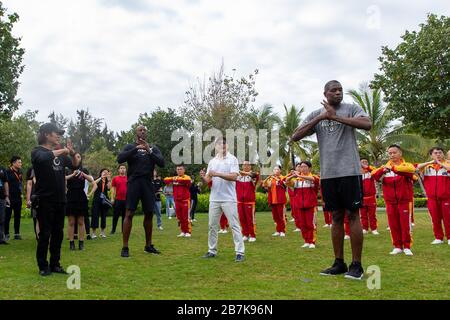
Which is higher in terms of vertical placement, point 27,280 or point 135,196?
point 135,196

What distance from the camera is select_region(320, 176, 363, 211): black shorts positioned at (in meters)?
5.91

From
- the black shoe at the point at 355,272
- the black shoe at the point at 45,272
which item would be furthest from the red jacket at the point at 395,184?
the black shoe at the point at 45,272

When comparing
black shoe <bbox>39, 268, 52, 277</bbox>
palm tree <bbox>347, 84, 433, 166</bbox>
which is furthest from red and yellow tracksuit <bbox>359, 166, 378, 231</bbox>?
palm tree <bbox>347, 84, 433, 166</bbox>

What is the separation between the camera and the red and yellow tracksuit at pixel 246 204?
39.6 ft

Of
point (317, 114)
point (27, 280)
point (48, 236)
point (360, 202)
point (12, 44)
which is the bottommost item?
point (27, 280)

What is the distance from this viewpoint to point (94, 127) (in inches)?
3895

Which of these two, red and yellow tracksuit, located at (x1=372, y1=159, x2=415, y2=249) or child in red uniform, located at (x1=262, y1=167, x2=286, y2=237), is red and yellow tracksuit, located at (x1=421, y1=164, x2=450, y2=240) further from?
child in red uniform, located at (x1=262, y1=167, x2=286, y2=237)

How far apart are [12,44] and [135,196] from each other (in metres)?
12.0

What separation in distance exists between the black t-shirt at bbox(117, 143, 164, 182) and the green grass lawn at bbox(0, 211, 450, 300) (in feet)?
4.83

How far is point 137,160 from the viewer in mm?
8719
